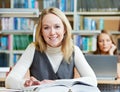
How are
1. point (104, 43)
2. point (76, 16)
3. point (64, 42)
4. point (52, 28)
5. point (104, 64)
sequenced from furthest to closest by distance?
point (76, 16) < point (104, 43) < point (104, 64) < point (64, 42) < point (52, 28)

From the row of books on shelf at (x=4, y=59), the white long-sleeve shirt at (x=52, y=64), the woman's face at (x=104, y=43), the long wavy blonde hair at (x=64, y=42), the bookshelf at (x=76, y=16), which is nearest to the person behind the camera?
the white long-sleeve shirt at (x=52, y=64)

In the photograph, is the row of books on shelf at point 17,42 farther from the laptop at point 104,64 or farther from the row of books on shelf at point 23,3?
the laptop at point 104,64

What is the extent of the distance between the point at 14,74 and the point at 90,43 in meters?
2.83

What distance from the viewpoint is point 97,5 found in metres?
4.21

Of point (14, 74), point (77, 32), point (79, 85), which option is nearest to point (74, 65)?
point (14, 74)

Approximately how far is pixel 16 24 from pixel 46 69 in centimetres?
272

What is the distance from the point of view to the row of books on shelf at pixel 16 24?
13.9 ft

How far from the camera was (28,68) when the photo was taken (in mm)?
1620

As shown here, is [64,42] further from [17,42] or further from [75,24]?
[17,42]

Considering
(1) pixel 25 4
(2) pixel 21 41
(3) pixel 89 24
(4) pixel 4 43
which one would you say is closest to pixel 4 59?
(4) pixel 4 43

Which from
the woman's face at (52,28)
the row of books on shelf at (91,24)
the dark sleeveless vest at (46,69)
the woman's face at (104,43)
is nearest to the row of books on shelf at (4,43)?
the row of books on shelf at (91,24)

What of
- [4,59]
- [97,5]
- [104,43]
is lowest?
[4,59]

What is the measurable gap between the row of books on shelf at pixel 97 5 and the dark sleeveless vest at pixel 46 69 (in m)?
2.63

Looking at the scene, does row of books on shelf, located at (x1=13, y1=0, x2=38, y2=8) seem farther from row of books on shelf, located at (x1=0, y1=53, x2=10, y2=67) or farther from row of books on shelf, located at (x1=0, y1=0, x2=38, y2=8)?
row of books on shelf, located at (x1=0, y1=53, x2=10, y2=67)
